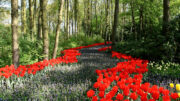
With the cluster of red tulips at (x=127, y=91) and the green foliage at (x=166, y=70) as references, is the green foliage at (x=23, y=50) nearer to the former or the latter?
the cluster of red tulips at (x=127, y=91)

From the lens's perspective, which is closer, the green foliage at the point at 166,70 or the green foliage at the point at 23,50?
the green foliage at the point at 166,70

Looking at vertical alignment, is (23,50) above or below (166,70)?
above

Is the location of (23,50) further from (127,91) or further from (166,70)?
(127,91)

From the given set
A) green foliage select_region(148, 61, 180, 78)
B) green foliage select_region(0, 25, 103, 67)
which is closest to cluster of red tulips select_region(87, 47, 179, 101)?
green foliage select_region(148, 61, 180, 78)

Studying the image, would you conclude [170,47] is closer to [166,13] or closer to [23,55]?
[166,13]

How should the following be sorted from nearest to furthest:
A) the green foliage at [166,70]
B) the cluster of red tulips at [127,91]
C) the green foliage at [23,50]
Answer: the cluster of red tulips at [127,91]
the green foliage at [166,70]
the green foliage at [23,50]

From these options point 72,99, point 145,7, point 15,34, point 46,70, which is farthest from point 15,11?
point 145,7

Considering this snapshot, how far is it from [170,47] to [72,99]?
5363 mm

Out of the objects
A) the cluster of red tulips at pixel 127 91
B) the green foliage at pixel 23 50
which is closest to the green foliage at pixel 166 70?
the cluster of red tulips at pixel 127 91

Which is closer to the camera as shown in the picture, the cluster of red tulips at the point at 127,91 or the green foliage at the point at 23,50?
the cluster of red tulips at the point at 127,91

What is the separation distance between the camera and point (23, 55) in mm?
7637

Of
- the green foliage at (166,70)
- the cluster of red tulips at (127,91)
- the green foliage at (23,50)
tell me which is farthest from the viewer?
the green foliage at (23,50)

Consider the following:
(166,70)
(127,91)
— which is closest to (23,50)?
(166,70)

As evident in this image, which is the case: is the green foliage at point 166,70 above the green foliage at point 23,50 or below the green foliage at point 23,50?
below
